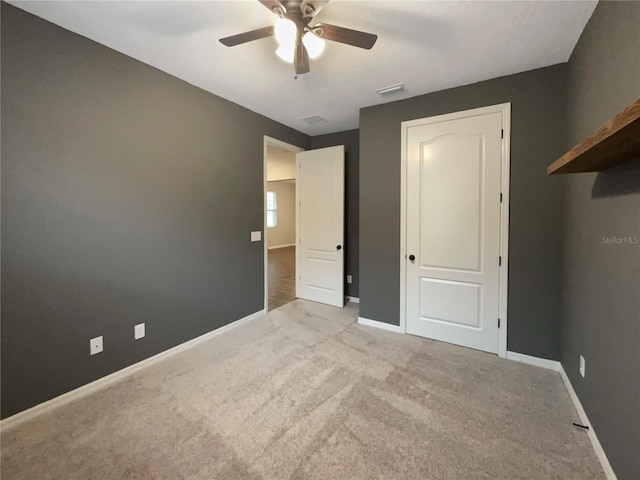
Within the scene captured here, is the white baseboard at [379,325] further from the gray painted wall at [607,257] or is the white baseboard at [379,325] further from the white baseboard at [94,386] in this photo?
the white baseboard at [94,386]

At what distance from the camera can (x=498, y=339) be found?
8.10 ft

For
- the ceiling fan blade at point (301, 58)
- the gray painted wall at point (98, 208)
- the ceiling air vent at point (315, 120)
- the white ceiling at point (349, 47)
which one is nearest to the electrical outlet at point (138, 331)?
the gray painted wall at point (98, 208)

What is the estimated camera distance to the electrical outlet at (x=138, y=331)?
2.24 meters

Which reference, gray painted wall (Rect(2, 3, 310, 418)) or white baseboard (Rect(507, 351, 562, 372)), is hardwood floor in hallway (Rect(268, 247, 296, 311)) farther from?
white baseboard (Rect(507, 351, 562, 372))

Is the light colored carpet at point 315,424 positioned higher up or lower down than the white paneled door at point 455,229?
lower down

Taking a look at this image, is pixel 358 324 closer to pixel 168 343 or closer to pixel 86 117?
pixel 168 343

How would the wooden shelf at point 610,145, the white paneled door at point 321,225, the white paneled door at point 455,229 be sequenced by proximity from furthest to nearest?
the white paneled door at point 321,225, the white paneled door at point 455,229, the wooden shelf at point 610,145

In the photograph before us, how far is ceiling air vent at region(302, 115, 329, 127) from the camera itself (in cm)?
346

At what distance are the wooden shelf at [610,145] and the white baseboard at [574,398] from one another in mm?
1480

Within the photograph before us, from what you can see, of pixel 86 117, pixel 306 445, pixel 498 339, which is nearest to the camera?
pixel 306 445

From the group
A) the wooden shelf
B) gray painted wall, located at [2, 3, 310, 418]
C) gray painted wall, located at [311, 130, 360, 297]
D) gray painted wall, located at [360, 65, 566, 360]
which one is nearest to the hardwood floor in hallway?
gray painted wall, located at [311, 130, 360, 297]

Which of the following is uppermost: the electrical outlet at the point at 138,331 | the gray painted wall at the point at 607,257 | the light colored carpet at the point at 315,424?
the gray painted wall at the point at 607,257

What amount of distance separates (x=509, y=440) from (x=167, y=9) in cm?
330

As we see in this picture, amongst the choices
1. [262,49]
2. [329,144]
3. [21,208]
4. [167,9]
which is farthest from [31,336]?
[329,144]
